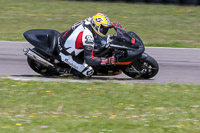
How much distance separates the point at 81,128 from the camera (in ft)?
19.2

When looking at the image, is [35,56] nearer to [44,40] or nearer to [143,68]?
[44,40]

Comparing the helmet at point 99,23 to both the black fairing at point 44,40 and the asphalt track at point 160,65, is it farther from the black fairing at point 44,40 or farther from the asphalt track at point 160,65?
the asphalt track at point 160,65

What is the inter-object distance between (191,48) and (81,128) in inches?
314

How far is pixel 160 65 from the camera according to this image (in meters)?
11.2

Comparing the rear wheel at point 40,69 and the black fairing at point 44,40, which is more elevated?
the black fairing at point 44,40

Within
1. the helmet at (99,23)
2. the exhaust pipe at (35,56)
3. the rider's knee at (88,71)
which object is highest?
the helmet at (99,23)

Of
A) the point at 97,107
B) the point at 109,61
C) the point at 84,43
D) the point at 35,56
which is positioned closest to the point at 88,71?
the point at 109,61

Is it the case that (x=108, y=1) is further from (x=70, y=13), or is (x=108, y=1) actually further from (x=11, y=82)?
(x=11, y=82)

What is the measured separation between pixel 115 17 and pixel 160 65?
6.67 metres

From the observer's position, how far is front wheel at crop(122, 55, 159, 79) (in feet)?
30.0

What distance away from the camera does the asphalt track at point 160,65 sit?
969cm

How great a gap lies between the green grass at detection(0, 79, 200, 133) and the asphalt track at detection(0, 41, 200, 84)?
85cm

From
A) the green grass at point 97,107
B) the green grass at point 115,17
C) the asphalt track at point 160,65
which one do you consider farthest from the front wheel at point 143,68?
Answer: the green grass at point 115,17

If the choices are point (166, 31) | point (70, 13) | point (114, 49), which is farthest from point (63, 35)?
point (70, 13)
